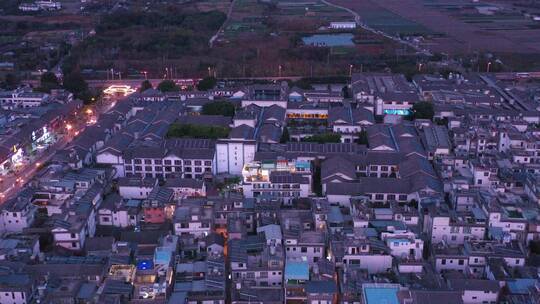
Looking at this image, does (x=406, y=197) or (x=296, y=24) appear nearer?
(x=406, y=197)

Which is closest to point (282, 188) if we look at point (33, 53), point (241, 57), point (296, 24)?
point (241, 57)

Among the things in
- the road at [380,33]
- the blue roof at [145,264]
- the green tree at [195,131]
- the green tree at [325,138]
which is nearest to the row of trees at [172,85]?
the green tree at [195,131]

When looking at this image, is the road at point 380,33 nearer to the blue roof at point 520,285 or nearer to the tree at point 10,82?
the tree at point 10,82

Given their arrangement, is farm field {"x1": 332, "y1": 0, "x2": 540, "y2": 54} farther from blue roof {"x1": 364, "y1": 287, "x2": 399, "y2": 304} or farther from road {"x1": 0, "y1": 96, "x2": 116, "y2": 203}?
blue roof {"x1": 364, "y1": 287, "x2": 399, "y2": 304}

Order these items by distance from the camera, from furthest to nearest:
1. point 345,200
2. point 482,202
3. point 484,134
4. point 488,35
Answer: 1. point 488,35
2. point 484,134
3. point 345,200
4. point 482,202

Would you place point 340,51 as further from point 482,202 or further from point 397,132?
point 482,202

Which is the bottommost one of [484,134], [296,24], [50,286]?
[50,286]
